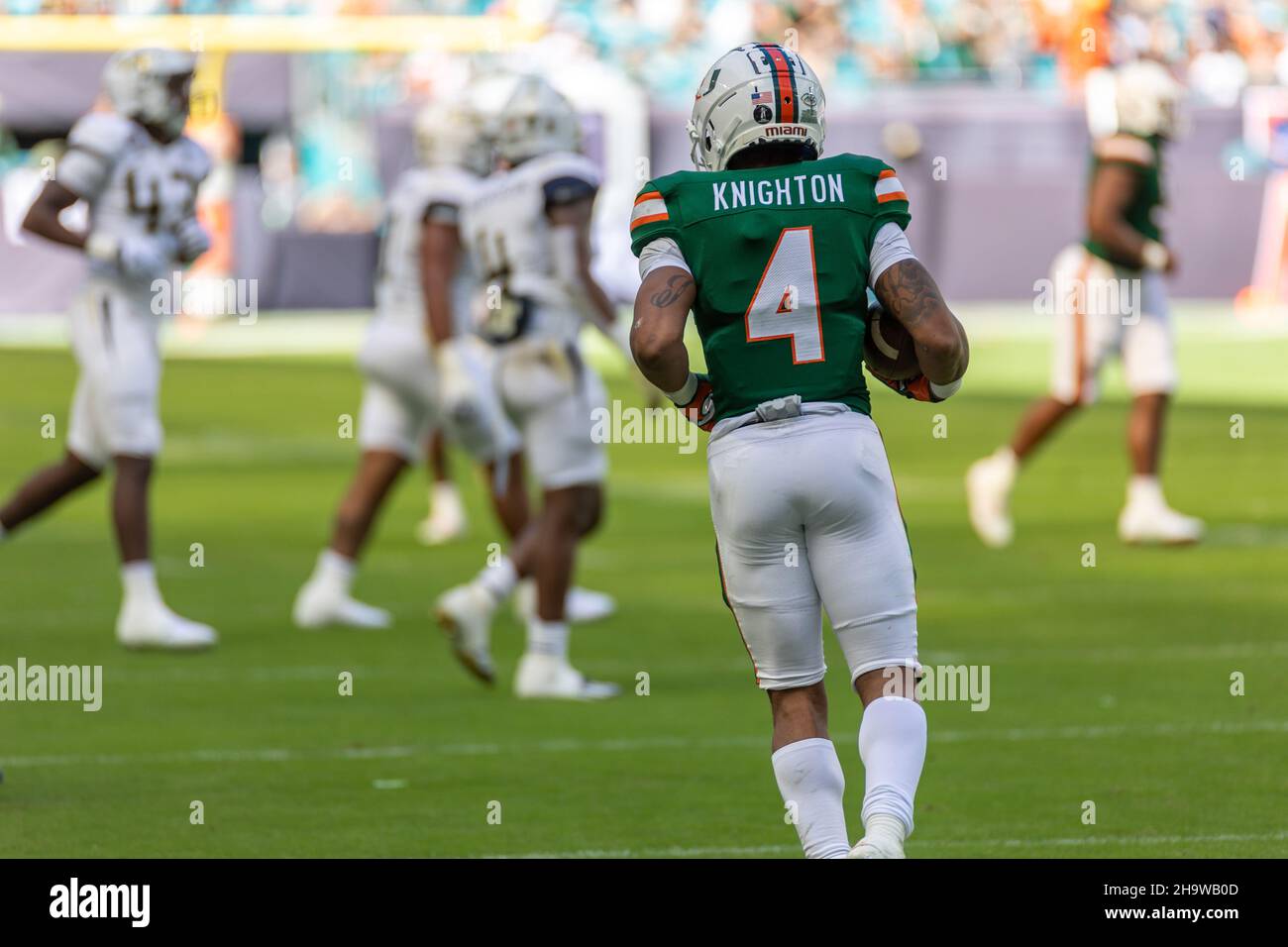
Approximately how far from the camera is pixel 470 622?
26.7 ft

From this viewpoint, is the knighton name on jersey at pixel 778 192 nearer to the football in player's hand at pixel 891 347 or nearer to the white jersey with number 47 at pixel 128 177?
the football in player's hand at pixel 891 347

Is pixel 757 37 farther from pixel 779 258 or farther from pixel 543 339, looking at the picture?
pixel 779 258

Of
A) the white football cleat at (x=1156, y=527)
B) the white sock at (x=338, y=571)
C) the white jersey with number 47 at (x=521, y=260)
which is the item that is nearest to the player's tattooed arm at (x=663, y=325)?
the white jersey with number 47 at (x=521, y=260)

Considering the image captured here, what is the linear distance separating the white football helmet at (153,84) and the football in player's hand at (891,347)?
4.89 metres

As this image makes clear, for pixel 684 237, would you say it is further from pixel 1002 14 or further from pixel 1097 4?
pixel 1002 14

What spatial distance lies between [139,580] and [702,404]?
4.81 metres

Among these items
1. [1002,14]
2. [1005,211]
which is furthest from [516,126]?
[1002,14]

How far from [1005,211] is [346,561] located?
21.1m

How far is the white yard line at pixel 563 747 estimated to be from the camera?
23.6 ft
